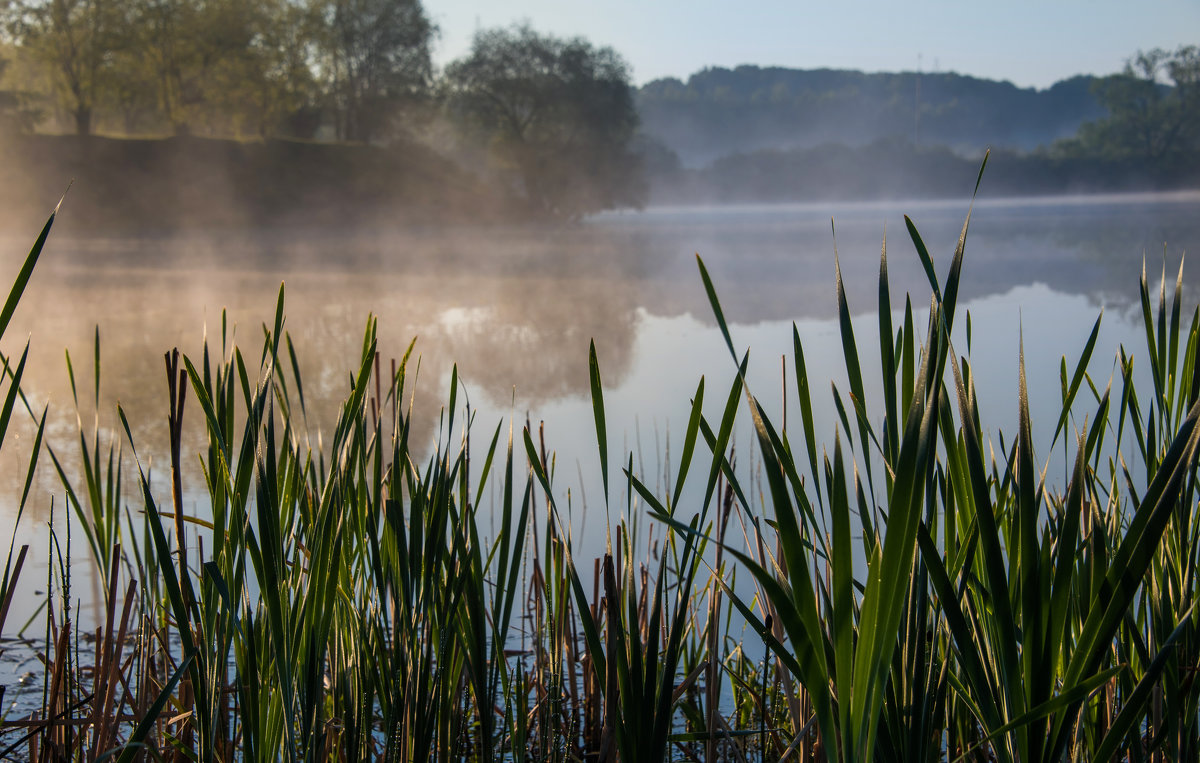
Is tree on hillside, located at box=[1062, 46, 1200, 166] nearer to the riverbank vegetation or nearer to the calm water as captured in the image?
the riverbank vegetation

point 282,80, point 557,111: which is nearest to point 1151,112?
point 557,111

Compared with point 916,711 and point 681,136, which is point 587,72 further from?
point 681,136

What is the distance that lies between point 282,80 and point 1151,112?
764 inches

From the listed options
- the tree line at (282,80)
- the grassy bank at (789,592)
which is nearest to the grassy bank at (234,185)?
the tree line at (282,80)

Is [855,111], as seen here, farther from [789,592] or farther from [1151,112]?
[789,592]

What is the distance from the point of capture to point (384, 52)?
64.0 feet

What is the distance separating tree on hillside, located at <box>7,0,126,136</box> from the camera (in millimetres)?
15953

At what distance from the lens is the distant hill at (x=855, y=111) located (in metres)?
36.4

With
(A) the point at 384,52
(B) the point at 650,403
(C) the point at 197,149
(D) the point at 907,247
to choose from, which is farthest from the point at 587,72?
(B) the point at 650,403

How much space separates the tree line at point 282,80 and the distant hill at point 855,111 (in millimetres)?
17983

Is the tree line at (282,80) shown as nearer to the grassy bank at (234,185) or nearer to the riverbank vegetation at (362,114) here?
the riverbank vegetation at (362,114)

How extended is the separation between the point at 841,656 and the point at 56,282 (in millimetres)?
8156

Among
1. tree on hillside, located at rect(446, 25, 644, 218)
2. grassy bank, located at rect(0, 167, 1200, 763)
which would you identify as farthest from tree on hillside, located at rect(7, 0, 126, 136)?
grassy bank, located at rect(0, 167, 1200, 763)

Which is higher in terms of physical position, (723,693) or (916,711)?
(916,711)
